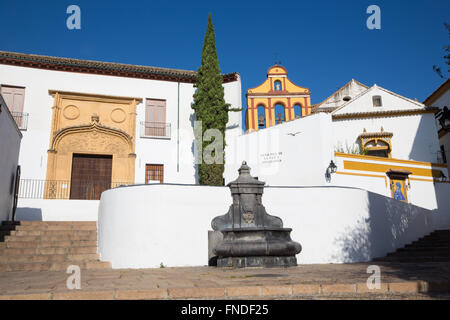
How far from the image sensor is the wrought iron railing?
52.3 ft

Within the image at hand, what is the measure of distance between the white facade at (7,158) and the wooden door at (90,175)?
5081 mm

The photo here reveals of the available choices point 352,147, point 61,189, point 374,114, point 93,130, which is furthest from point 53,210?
point 374,114

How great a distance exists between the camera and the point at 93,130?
1812 centimetres

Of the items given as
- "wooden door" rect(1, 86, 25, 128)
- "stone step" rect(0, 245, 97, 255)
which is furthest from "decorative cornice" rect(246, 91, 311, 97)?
"stone step" rect(0, 245, 97, 255)

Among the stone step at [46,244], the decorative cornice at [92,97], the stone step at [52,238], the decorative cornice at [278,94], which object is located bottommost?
the stone step at [46,244]

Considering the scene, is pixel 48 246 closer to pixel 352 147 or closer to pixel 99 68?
pixel 99 68

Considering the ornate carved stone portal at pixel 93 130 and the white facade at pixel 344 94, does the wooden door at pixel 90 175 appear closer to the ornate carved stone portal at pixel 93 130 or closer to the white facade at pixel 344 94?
the ornate carved stone portal at pixel 93 130

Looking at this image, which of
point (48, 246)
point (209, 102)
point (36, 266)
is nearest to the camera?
point (36, 266)

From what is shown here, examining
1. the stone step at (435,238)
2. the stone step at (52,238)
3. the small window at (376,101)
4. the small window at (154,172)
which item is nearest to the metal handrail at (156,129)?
the small window at (154,172)

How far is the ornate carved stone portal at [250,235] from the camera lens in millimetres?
7492

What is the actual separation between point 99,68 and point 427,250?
16461 millimetres

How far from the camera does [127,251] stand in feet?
29.5

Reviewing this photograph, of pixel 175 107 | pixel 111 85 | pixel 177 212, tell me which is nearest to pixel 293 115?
pixel 175 107

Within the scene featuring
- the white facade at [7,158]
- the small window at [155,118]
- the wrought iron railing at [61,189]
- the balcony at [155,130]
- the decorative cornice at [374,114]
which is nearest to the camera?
the white facade at [7,158]
